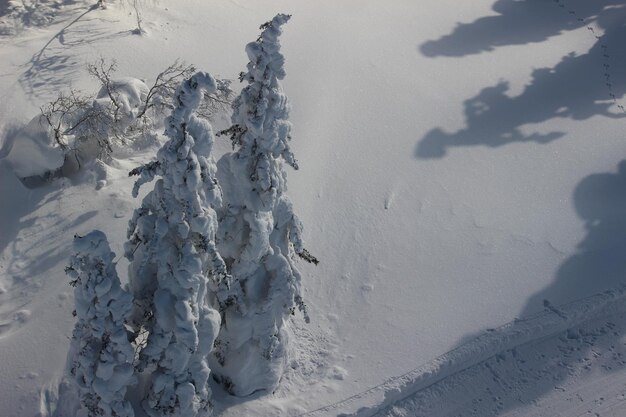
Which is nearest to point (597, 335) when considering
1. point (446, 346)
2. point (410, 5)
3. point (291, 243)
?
point (446, 346)

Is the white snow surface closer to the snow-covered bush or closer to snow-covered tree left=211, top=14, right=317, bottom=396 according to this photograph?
the snow-covered bush

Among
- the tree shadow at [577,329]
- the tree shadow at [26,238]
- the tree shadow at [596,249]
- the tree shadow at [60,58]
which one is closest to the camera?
the tree shadow at [26,238]

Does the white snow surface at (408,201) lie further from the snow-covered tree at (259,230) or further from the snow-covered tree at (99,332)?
the snow-covered tree at (99,332)

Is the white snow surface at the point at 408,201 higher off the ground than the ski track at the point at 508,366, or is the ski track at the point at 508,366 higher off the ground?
the white snow surface at the point at 408,201

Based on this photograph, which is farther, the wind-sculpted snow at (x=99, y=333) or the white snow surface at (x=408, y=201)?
the white snow surface at (x=408, y=201)

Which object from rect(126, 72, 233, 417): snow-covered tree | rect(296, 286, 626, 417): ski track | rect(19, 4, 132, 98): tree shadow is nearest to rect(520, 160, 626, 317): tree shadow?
rect(296, 286, 626, 417): ski track

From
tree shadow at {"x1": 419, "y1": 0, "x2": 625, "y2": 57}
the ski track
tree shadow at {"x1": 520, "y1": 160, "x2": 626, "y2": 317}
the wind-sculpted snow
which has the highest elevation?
tree shadow at {"x1": 419, "y1": 0, "x2": 625, "y2": 57}

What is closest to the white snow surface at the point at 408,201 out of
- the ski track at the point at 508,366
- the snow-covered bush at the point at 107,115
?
the ski track at the point at 508,366
